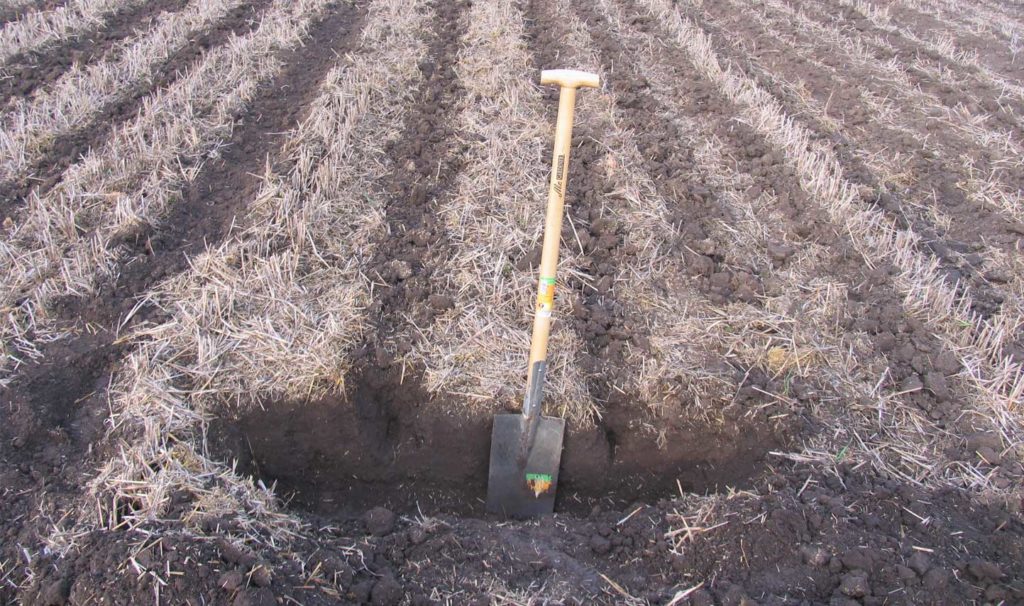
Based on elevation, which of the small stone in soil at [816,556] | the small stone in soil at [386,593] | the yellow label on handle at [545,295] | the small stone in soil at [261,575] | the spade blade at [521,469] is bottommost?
the spade blade at [521,469]

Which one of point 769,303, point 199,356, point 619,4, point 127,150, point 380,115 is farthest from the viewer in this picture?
point 619,4

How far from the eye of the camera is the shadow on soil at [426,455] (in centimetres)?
335

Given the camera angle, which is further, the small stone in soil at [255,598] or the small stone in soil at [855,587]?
the small stone in soil at [855,587]

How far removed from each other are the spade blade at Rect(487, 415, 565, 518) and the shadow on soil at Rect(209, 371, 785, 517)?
12 cm

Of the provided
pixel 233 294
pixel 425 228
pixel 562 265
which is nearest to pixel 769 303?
pixel 562 265

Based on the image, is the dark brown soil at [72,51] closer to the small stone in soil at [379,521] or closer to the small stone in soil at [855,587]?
the small stone in soil at [379,521]

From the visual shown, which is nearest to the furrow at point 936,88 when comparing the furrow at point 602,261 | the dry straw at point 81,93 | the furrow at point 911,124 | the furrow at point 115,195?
the furrow at point 911,124

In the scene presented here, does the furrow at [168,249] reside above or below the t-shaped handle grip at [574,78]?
below

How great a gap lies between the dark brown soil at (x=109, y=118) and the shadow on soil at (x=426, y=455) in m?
2.45

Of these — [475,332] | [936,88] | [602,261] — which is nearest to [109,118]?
[475,332]

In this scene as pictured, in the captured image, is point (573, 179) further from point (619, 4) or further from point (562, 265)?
point (619, 4)

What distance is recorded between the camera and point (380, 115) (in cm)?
528

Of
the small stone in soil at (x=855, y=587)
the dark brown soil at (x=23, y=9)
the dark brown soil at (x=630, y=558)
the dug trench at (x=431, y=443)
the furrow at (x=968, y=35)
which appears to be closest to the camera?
the dark brown soil at (x=630, y=558)

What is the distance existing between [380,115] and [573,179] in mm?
1688
